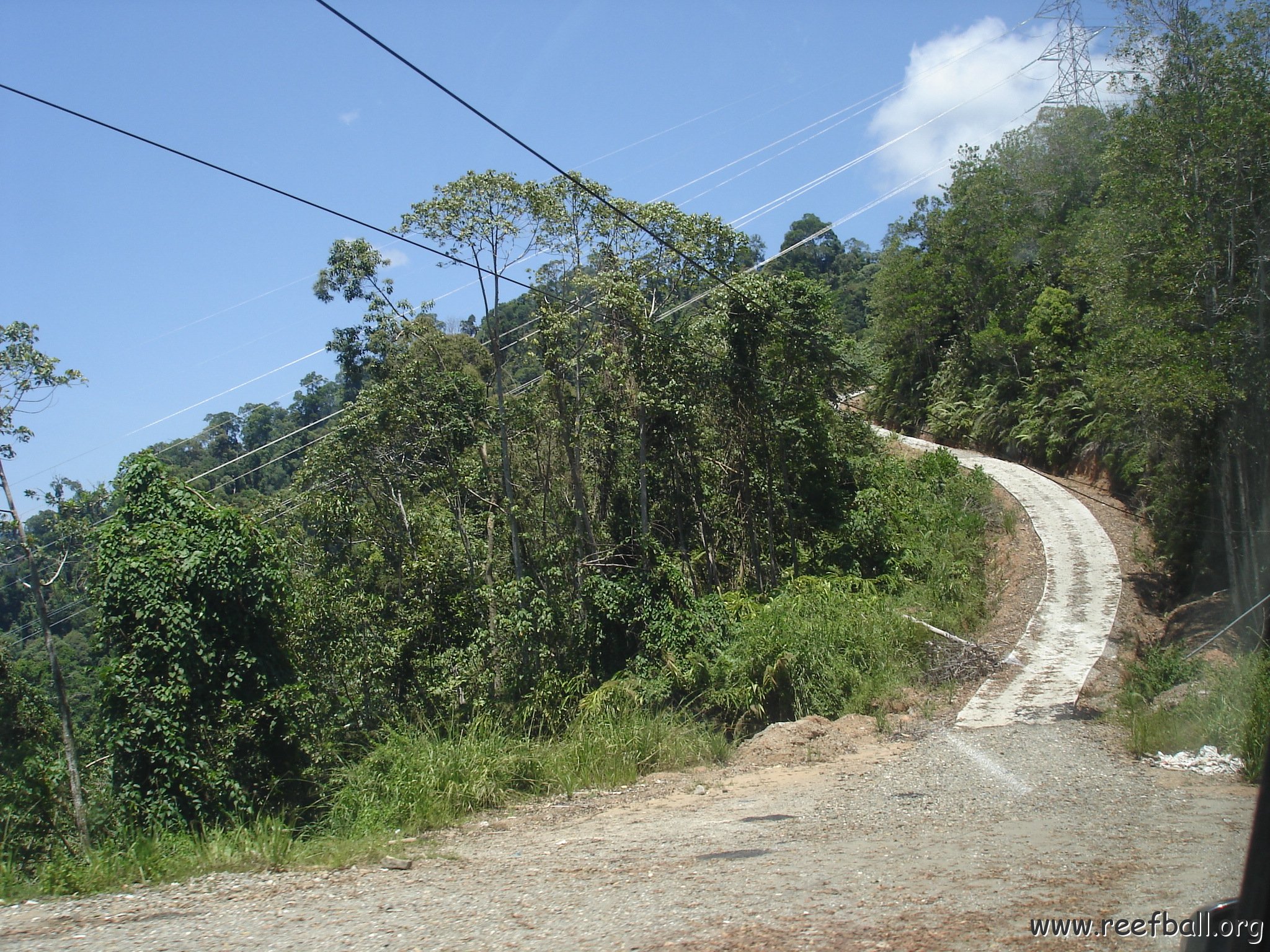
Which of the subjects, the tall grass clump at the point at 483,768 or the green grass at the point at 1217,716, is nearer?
the green grass at the point at 1217,716

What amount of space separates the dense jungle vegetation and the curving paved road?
1.10 m

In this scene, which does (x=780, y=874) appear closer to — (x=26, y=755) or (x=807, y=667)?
(x=807, y=667)

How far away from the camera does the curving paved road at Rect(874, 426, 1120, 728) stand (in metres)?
10.6

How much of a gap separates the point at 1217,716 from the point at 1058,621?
249 inches

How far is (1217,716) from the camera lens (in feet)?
26.5

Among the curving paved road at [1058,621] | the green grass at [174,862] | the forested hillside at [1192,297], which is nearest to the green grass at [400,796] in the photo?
the green grass at [174,862]

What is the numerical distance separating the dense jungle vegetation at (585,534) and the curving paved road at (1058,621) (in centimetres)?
110

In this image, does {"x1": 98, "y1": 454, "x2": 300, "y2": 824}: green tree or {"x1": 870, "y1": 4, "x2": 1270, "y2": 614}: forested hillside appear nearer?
{"x1": 98, "y1": 454, "x2": 300, "y2": 824}: green tree

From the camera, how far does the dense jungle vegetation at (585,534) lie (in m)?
11.9

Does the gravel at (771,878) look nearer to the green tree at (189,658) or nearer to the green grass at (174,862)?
the green grass at (174,862)

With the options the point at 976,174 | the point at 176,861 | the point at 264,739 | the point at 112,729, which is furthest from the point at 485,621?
the point at 976,174

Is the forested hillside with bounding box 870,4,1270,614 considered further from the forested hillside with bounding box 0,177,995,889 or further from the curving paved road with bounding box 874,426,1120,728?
the forested hillside with bounding box 0,177,995,889

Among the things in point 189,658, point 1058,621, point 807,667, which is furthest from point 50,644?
point 1058,621

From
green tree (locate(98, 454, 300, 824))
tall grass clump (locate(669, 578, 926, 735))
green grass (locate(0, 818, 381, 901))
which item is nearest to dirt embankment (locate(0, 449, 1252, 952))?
green grass (locate(0, 818, 381, 901))
